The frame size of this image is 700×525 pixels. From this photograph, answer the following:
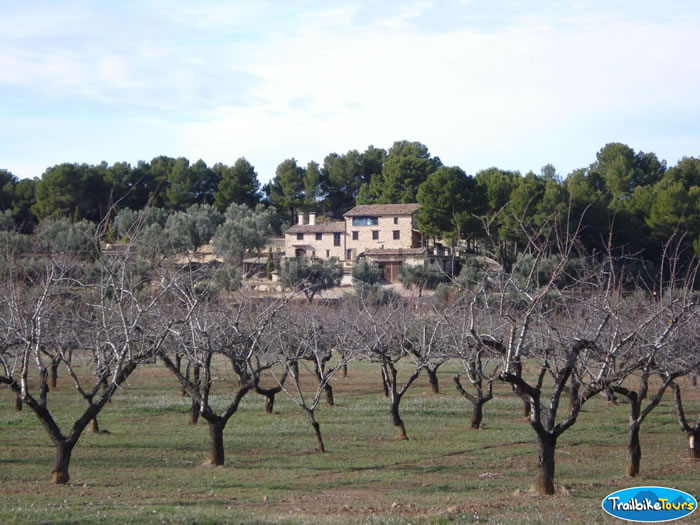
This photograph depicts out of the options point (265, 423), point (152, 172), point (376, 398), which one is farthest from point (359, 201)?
point (265, 423)

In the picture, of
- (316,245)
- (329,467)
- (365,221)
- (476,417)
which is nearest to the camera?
(329,467)

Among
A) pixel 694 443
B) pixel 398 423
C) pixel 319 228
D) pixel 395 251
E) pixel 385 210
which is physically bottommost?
pixel 398 423

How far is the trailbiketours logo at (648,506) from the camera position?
9977 millimetres

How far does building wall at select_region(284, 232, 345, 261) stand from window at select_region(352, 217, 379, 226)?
5.55 ft

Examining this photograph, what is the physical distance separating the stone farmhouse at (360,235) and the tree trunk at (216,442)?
54.1 metres

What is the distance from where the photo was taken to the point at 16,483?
13383 mm

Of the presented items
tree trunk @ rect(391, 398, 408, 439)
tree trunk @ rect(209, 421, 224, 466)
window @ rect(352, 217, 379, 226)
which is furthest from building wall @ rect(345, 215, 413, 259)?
tree trunk @ rect(209, 421, 224, 466)

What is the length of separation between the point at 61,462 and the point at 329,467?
201 inches

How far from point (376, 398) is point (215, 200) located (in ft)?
209

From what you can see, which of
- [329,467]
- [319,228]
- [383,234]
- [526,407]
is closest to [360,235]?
[383,234]

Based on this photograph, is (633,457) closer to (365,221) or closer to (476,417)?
(476,417)

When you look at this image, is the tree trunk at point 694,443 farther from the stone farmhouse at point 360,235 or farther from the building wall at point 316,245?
the building wall at point 316,245

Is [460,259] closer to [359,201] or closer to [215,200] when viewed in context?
[359,201]

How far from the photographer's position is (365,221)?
75.3m
